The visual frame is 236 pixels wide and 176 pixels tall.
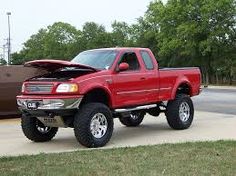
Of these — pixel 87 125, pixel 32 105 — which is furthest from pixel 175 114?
pixel 32 105

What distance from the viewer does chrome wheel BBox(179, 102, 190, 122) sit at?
45.1ft

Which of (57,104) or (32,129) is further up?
(57,104)

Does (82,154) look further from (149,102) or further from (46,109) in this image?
(149,102)

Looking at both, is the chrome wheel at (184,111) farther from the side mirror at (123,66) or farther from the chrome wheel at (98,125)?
the chrome wheel at (98,125)

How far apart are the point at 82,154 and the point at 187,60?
5736cm

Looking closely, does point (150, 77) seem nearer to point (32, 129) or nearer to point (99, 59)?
point (99, 59)

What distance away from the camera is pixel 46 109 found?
35.5ft

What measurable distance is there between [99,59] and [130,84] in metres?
0.85

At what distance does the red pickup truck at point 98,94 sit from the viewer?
10844 millimetres

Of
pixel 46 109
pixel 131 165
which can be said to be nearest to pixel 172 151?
pixel 131 165

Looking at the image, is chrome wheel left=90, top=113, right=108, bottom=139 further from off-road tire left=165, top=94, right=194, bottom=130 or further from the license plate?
off-road tire left=165, top=94, right=194, bottom=130

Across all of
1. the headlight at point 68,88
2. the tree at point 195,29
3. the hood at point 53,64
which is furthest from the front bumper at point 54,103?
the tree at point 195,29

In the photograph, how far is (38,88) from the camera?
36.5 ft

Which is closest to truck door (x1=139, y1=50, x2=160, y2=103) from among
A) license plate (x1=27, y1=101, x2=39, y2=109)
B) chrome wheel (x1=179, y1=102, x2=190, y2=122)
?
chrome wheel (x1=179, y1=102, x2=190, y2=122)
